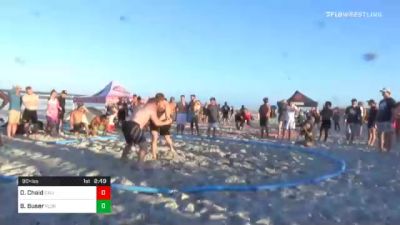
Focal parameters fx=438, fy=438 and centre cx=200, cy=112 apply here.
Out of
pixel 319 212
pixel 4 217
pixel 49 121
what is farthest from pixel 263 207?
pixel 49 121

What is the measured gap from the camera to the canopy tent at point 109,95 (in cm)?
2727

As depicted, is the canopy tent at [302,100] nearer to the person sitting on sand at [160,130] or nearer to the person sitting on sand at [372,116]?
the person sitting on sand at [372,116]

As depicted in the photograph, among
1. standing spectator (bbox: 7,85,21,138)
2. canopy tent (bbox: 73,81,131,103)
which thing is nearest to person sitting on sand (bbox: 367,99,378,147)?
standing spectator (bbox: 7,85,21,138)

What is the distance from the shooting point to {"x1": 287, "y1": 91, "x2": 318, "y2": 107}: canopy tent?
1123 inches

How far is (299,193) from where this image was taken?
618 centimetres

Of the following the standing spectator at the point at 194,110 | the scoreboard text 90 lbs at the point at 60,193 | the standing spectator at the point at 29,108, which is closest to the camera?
the scoreboard text 90 lbs at the point at 60,193


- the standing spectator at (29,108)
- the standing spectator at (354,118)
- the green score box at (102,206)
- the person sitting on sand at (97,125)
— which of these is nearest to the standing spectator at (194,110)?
the person sitting on sand at (97,125)

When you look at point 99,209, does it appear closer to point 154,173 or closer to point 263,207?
point 263,207

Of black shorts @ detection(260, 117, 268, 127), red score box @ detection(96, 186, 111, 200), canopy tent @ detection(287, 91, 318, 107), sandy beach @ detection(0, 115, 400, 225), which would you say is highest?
canopy tent @ detection(287, 91, 318, 107)

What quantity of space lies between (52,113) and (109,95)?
14578 millimetres

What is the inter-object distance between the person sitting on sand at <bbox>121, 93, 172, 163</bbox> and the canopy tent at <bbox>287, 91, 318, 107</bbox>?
69.6 ft

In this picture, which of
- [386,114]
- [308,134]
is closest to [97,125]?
[308,134]

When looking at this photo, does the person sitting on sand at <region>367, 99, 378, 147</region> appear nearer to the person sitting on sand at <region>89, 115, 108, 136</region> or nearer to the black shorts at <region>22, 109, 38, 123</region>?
the person sitting on sand at <region>89, 115, 108, 136</region>

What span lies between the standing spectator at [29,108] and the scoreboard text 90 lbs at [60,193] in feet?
29.1
